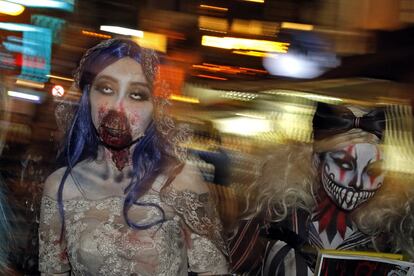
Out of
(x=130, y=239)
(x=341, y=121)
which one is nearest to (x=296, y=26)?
(x=341, y=121)

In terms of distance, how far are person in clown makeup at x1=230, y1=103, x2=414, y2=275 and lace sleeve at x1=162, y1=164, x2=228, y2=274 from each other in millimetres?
162

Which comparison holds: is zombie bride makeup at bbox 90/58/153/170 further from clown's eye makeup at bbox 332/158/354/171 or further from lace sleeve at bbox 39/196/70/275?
clown's eye makeup at bbox 332/158/354/171

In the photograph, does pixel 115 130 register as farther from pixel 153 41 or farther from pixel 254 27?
pixel 254 27

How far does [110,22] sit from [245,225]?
885 mm

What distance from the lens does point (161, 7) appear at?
1.97 meters

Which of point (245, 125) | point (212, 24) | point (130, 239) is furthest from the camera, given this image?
point (245, 125)

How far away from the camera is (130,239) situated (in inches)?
69.6

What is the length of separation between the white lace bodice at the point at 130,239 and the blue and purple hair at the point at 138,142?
3 cm

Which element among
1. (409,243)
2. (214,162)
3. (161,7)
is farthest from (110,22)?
(409,243)

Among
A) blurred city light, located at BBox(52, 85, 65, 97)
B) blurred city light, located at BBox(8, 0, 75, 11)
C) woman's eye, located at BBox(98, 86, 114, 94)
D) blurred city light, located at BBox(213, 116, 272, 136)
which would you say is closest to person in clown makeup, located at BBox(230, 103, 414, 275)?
blurred city light, located at BBox(213, 116, 272, 136)

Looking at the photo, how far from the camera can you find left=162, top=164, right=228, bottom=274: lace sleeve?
1.83m

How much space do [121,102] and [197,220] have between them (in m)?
0.46

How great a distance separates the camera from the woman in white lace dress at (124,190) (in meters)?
1.77

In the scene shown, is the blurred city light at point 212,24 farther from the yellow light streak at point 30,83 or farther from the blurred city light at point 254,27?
the yellow light streak at point 30,83
